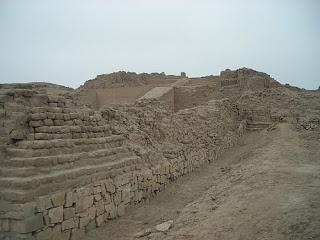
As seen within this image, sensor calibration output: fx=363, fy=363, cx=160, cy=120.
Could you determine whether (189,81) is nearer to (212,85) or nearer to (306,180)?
(212,85)

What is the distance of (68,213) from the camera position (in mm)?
5570

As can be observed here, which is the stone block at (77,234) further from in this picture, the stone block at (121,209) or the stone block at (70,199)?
the stone block at (121,209)

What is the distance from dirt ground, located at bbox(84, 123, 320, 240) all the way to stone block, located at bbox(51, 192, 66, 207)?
2.82 feet

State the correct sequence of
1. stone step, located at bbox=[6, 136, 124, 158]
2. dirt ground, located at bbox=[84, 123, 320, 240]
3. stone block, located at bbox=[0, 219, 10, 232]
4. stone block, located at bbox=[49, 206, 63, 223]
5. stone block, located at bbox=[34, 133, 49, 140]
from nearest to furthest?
dirt ground, located at bbox=[84, 123, 320, 240] → stone block, located at bbox=[0, 219, 10, 232] → stone block, located at bbox=[49, 206, 63, 223] → stone step, located at bbox=[6, 136, 124, 158] → stone block, located at bbox=[34, 133, 49, 140]

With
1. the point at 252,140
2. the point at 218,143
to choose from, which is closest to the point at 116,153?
the point at 218,143

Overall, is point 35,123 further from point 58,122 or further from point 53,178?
point 53,178

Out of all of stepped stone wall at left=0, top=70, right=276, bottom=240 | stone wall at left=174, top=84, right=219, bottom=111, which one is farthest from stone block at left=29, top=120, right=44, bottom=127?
stone wall at left=174, top=84, right=219, bottom=111

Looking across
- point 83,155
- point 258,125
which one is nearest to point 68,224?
point 83,155

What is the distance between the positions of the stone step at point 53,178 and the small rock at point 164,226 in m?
1.35

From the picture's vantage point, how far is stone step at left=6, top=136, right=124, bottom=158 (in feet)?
17.6

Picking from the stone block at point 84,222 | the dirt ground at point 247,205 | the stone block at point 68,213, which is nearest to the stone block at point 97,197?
the stone block at point 84,222

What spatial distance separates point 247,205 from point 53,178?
2.96 m

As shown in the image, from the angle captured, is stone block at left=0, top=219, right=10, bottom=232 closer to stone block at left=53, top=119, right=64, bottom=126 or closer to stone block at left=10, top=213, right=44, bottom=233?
stone block at left=10, top=213, right=44, bottom=233

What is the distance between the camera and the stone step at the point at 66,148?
535 centimetres
